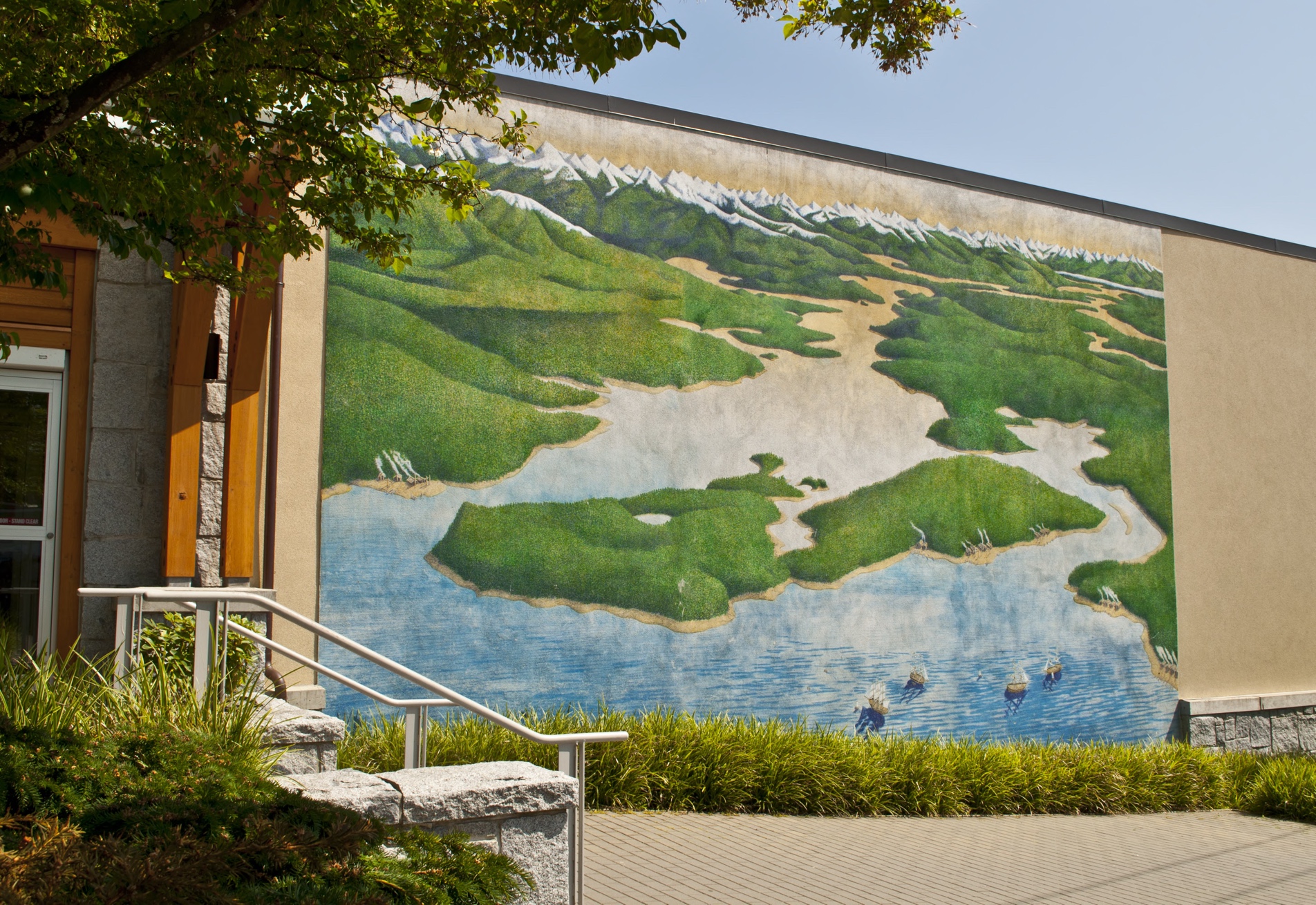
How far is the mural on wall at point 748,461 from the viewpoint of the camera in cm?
968

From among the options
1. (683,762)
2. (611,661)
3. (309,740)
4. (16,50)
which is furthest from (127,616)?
(611,661)

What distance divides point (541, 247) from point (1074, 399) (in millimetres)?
7438

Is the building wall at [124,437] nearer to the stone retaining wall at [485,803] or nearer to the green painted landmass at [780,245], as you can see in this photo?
the green painted landmass at [780,245]

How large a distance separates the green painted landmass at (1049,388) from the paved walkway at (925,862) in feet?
15.1

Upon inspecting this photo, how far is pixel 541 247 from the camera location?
10.5m

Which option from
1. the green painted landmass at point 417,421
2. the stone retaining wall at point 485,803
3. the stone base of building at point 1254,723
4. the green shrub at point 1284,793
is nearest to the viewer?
the stone retaining wall at point 485,803

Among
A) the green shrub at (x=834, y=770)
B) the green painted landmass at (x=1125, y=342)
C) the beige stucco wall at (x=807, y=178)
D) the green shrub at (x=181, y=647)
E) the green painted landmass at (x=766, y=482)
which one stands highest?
the beige stucco wall at (x=807, y=178)

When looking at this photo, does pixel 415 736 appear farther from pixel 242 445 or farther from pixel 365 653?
pixel 242 445

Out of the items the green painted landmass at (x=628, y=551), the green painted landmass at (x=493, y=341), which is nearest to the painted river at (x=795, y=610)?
the green painted landmass at (x=628, y=551)

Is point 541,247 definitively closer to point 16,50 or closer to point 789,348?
point 789,348

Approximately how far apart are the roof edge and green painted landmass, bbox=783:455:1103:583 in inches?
144

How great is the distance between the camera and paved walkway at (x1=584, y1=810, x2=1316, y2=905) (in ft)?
20.5

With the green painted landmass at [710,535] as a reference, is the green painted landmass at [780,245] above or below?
above

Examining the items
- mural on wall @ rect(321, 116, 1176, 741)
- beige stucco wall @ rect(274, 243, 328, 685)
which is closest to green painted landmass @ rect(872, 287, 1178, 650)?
mural on wall @ rect(321, 116, 1176, 741)
